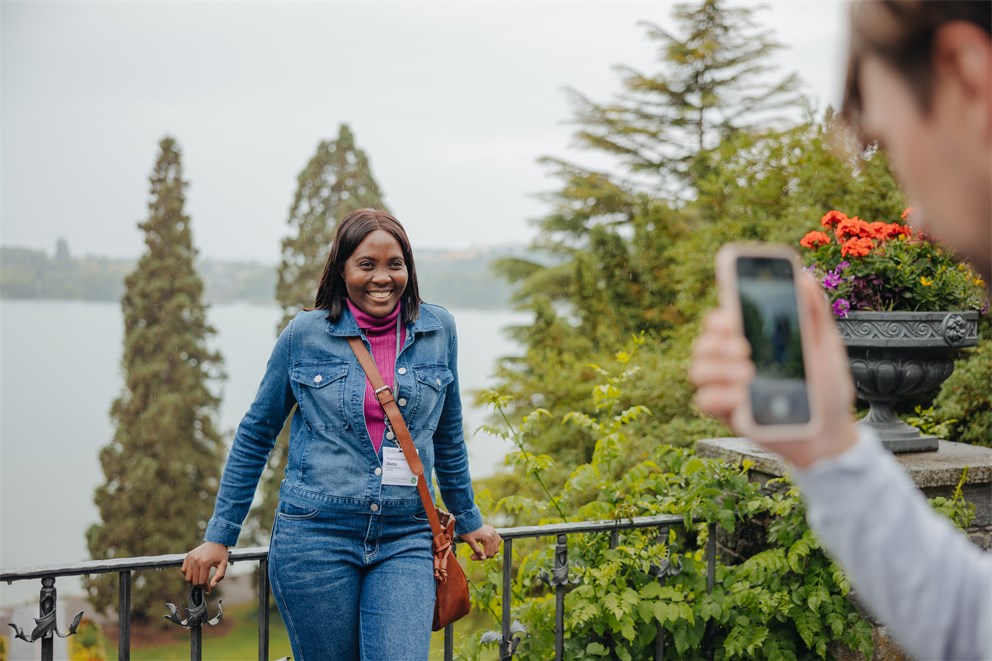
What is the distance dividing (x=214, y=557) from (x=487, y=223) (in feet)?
58.3

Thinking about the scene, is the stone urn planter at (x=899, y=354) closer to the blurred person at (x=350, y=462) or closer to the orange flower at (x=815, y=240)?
the orange flower at (x=815, y=240)

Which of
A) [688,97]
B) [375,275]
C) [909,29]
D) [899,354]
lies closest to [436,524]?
[375,275]

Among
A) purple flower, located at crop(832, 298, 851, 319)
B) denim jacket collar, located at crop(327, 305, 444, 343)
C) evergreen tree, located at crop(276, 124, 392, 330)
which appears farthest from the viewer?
evergreen tree, located at crop(276, 124, 392, 330)

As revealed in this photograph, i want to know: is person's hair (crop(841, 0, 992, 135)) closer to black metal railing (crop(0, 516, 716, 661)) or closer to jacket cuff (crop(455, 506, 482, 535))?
jacket cuff (crop(455, 506, 482, 535))

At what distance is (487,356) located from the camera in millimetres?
16703

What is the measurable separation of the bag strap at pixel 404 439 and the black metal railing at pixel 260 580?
0.52 meters

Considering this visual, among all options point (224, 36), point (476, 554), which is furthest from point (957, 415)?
point (224, 36)

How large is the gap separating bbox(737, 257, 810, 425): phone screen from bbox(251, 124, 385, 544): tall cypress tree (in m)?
14.8

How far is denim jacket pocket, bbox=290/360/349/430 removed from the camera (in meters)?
2.38

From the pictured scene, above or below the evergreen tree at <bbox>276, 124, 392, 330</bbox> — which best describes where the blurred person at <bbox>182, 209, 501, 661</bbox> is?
below

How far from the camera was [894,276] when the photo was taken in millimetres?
3543

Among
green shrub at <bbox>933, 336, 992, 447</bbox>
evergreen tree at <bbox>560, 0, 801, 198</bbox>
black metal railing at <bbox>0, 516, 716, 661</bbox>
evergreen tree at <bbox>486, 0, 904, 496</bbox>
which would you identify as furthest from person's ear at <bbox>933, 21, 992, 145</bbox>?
evergreen tree at <bbox>560, 0, 801, 198</bbox>

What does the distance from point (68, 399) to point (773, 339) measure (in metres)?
19.8

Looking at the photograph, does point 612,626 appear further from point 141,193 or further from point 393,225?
point 141,193
